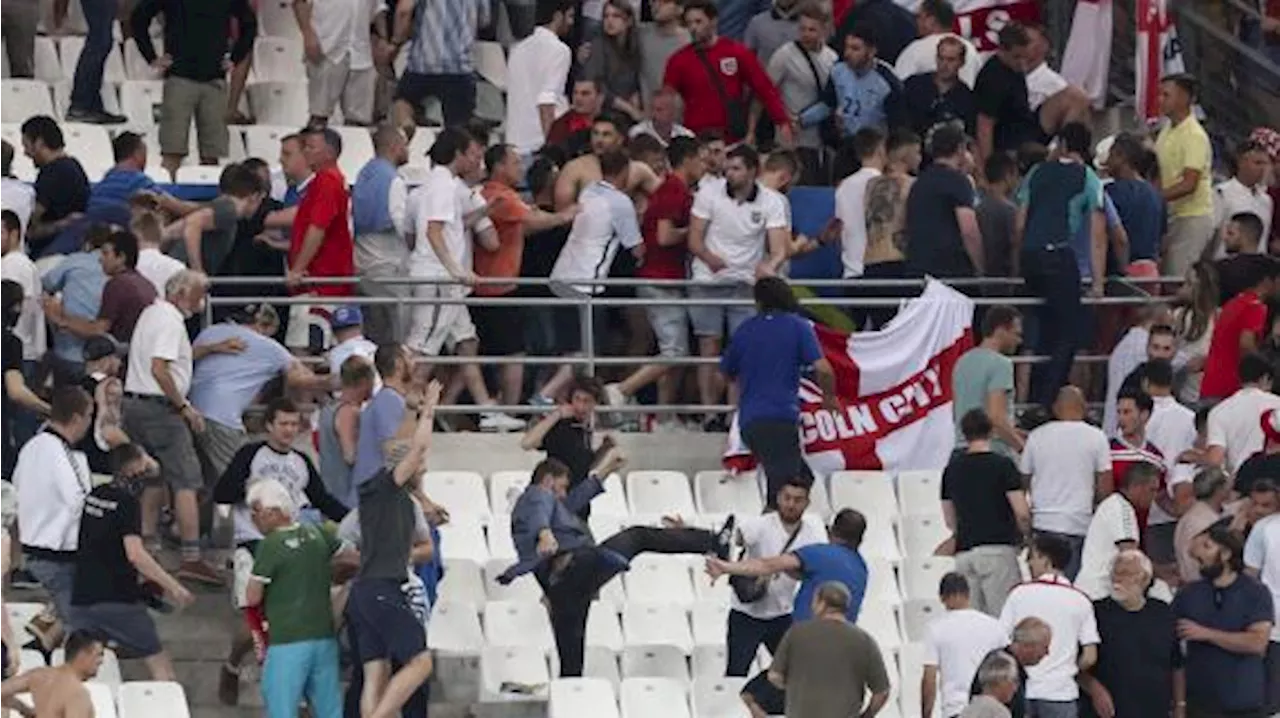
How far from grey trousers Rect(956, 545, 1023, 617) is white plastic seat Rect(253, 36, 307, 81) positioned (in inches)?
295

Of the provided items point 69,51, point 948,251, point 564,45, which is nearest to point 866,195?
point 948,251

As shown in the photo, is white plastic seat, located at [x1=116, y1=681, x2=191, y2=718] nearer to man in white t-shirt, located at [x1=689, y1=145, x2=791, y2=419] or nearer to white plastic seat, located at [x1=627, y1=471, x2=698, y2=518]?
white plastic seat, located at [x1=627, y1=471, x2=698, y2=518]

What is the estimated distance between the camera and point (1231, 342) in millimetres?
30109

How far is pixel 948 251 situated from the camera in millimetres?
30672

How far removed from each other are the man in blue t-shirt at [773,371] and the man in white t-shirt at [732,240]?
3.51 ft

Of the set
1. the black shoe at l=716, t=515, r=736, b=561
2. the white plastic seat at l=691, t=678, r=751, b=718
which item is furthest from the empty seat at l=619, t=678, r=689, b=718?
the black shoe at l=716, t=515, r=736, b=561

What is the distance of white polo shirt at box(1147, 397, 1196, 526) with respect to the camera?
96.7 feet

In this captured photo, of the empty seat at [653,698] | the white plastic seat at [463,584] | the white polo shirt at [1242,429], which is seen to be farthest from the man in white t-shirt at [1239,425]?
the white plastic seat at [463,584]

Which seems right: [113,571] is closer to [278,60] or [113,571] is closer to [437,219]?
[437,219]

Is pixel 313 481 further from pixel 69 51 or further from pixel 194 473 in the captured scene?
pixel 69 51

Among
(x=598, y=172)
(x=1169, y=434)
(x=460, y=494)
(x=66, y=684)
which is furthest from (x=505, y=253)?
(x=66, y=684)

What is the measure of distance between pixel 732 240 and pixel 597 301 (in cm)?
93

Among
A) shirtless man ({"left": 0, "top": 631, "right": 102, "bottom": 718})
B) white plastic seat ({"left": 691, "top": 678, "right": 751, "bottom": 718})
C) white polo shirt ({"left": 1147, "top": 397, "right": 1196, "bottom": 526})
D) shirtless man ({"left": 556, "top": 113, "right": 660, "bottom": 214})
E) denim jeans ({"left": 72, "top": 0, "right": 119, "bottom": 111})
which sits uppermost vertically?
denim jeans ({"left": 72, "top": 0, "right": 119, "bottom": 111})

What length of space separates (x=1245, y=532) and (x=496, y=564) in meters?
3.75
